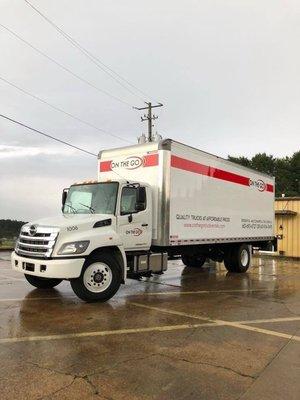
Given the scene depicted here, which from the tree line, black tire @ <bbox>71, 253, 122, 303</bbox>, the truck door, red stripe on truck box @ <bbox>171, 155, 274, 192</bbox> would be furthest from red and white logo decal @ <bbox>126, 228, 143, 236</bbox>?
the tree line

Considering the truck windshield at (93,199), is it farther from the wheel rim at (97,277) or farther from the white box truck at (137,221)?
the wheel rim at (97,277)

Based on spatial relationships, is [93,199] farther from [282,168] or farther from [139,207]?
[282,168]

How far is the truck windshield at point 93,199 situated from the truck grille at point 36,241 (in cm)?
141

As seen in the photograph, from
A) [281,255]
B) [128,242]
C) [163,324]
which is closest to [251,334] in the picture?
[163,324]

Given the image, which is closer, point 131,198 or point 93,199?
point 131,198

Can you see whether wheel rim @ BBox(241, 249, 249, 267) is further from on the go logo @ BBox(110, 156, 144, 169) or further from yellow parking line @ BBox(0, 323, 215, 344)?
yellow parking line @ BBox(0, 323, 215, 344)

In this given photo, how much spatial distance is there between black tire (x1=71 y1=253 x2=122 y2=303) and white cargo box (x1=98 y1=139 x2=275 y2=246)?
197 cm

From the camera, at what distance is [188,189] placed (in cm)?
1238

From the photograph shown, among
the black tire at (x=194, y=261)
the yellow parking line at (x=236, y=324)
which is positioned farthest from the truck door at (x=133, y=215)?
the black tire at (x=194, y=261)

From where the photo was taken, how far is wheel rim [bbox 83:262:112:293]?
9.53 metres

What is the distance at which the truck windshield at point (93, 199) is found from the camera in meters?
10.6

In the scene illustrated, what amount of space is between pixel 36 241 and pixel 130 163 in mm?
3710

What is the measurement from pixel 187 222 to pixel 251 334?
5379mm

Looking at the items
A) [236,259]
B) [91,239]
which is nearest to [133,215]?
[91,239]
